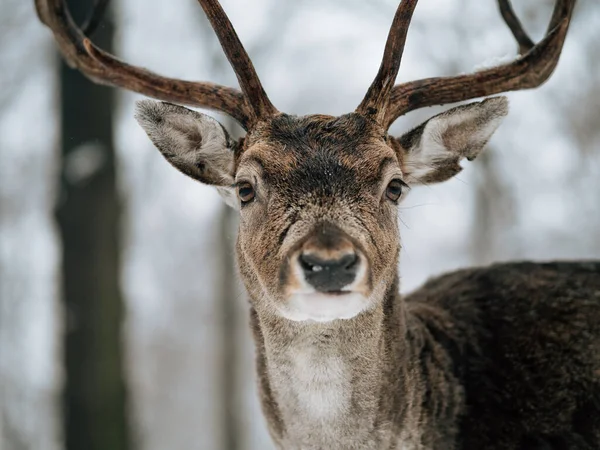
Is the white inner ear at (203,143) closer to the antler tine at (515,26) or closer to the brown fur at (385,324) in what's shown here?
the brown fur at (385,324)

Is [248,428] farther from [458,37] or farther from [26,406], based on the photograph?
[458,37]

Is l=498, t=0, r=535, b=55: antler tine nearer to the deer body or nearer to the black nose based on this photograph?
the deer body

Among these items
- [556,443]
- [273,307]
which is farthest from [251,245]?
[556,443]

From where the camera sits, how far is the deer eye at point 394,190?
14.2ft

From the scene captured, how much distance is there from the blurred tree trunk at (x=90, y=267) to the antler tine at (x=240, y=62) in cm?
515

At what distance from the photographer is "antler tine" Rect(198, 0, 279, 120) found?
181 inches

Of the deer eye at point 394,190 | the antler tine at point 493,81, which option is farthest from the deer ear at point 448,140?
the deer eye at point 394,190

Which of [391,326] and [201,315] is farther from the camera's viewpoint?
[201,315]

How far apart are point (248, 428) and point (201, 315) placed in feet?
37.5

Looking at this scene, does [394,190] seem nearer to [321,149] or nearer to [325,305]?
[321,149]

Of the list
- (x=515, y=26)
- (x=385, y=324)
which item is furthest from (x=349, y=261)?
(x=515, y=26)

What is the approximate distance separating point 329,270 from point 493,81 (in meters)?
2.43

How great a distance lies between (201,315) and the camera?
31094 mm

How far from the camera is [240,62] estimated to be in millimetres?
4594
